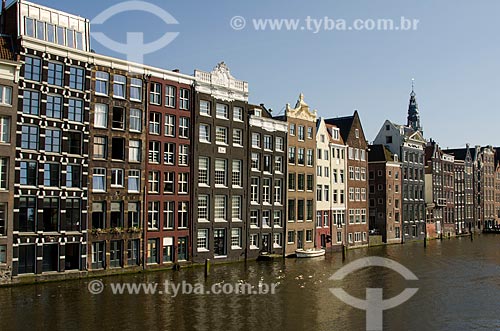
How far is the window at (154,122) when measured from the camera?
186 ft

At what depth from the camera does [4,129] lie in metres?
44.9

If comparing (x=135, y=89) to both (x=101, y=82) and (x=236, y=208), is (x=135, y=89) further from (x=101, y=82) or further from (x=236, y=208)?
(x=236, y=208)

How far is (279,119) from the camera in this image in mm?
75500

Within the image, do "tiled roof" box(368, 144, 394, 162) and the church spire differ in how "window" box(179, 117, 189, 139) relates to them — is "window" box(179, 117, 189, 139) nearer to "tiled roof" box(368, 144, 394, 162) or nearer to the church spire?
"tiled roof" box(368, 144, 394, 162)

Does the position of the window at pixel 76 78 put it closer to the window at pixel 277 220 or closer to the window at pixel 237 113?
the window at pixel 237 113

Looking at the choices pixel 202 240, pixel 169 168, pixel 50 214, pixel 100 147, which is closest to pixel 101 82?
pixel 100 147

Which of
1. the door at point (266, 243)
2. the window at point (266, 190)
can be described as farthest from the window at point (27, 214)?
the window at point (266, 190)

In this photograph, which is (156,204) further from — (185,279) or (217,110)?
(217,110)

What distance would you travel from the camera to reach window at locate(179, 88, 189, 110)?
59.9 meters

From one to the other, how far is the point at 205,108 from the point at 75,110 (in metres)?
16.3

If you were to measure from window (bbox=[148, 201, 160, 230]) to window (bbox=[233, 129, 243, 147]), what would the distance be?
1330 centimetres

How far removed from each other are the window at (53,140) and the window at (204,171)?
16941mm

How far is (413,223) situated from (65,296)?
7930cm

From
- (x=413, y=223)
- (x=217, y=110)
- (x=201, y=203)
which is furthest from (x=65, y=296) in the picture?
(x=413, y=223)
